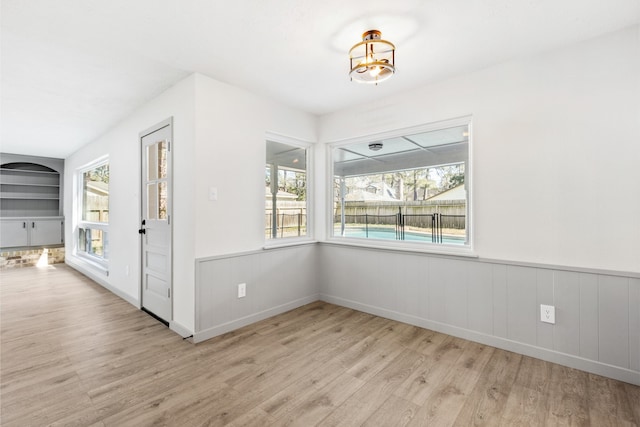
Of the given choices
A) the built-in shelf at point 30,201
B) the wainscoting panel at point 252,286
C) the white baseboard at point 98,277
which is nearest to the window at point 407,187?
the wainscoting panel at point 252,286

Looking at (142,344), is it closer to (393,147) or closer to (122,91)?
(122,91)

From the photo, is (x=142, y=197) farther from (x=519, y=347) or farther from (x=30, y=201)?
(x=30, y=201)

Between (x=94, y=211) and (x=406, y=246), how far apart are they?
222 inches

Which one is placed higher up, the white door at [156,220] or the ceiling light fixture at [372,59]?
the ceiling light fixture at [372,59]

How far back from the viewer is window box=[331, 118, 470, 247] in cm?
290

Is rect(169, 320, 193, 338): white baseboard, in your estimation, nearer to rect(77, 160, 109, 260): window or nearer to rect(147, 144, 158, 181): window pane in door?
rect(147, 144, 158, 181): window pane in door

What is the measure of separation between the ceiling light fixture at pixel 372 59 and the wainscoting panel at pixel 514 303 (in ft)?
5.74

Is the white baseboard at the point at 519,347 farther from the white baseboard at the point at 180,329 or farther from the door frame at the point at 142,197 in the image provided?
the door frame at the point at 142,197

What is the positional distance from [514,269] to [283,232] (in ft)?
7.81

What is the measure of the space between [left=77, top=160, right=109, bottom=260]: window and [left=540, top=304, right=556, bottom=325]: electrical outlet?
5556mm

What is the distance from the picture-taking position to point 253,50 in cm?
234

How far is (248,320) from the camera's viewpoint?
3078mm

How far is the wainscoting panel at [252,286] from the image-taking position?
2.75 metres

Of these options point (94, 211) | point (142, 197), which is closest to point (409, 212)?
point (142, 197)
